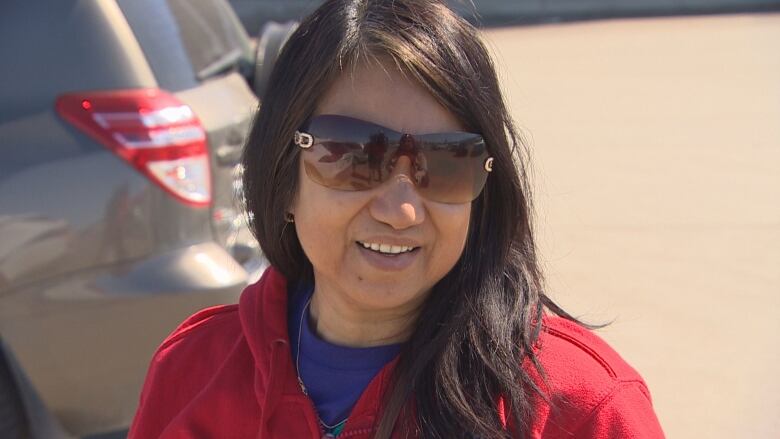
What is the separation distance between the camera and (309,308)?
1.86 metres

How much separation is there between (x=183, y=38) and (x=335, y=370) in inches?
87.0

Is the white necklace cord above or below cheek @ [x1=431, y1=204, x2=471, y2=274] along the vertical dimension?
below

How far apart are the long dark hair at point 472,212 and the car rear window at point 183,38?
164 centimetres

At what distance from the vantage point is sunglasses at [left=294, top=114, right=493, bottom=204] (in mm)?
1523

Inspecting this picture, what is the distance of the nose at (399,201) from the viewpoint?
1526mm

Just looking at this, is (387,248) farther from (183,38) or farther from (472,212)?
(183,38)

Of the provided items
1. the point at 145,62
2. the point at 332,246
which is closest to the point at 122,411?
the point at 145,62

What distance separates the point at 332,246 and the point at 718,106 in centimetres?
856

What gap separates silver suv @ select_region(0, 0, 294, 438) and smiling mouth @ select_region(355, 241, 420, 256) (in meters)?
1.63

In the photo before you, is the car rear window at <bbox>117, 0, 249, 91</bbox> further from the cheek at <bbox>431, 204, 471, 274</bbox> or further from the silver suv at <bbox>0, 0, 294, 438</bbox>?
the cheek at <bbox>431, 204, 471, 274</bbox>

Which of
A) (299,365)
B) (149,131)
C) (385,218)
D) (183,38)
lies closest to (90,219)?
(149,131)

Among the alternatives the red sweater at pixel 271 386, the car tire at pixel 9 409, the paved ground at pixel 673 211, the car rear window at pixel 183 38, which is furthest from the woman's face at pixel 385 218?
the car tire at pixel 9 409

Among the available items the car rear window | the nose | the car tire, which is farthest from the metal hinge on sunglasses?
the car tire

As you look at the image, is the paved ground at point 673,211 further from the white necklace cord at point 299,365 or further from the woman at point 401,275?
the white necklace cord at point 299,365
